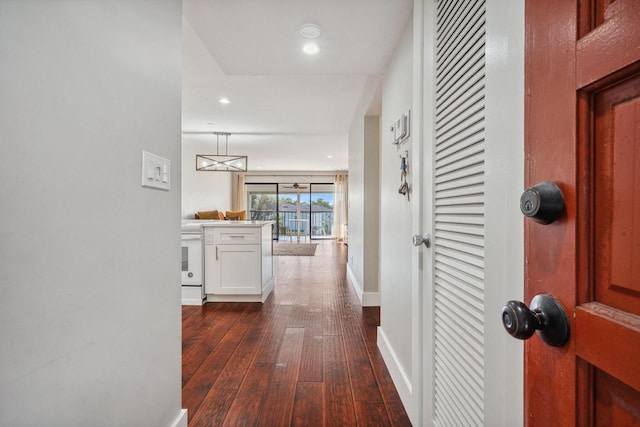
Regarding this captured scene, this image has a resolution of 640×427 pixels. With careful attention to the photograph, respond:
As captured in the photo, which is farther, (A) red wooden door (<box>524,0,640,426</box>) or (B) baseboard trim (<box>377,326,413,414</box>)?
(B) baseboard trim (<box>377,326,413,414</box>)

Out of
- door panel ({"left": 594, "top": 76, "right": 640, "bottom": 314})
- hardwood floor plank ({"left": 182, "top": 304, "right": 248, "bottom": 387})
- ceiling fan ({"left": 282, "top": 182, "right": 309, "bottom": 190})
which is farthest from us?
ceiling fan ({"left": 282, "top": 182, "right": 309, "bottom": 190})

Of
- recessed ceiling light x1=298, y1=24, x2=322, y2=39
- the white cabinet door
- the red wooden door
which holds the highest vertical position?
recessed ceiling light x1=298, y1=24, x2=322, y2=39

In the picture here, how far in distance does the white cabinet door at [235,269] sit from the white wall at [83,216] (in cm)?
210

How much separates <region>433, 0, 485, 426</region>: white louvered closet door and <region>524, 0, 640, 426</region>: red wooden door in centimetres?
32

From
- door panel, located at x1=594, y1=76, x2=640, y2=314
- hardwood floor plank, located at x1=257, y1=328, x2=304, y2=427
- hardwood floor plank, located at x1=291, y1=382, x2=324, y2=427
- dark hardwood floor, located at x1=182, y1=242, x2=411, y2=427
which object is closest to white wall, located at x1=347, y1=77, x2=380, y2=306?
dark hardwood floor, located at x1=182, y1=242, x2=411, y2=427

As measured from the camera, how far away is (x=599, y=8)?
40cm

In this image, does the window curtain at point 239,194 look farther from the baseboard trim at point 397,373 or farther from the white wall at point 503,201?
the white wall at point 503,201

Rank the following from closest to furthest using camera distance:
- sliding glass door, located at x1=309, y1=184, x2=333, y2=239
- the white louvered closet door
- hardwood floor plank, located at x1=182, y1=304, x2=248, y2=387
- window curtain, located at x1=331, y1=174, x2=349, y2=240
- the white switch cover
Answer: the white louvered closet door → the white switch cover → hardwood floor plank, located at x1=182, y1=304, x2=248, y2=387 → window curtain, located at x1=331, y1=174, x2=349, y2=240 → sliding glass door, located at x1=309, y1=184, x2=333, y2=239

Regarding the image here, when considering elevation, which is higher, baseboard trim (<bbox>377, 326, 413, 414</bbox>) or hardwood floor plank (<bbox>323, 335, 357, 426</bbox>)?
baseboard trim (<bbox>377, 326, 413, 414</bbox>)

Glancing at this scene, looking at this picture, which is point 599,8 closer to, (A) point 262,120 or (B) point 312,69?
(B) point 312,69

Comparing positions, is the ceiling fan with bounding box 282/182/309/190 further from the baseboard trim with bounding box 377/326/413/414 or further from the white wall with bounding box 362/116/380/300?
the baseboard trim with bounding box 377/326/413/414

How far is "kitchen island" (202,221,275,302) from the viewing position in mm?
3352

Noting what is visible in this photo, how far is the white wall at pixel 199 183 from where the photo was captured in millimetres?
6273

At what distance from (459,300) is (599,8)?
29.9 inches
